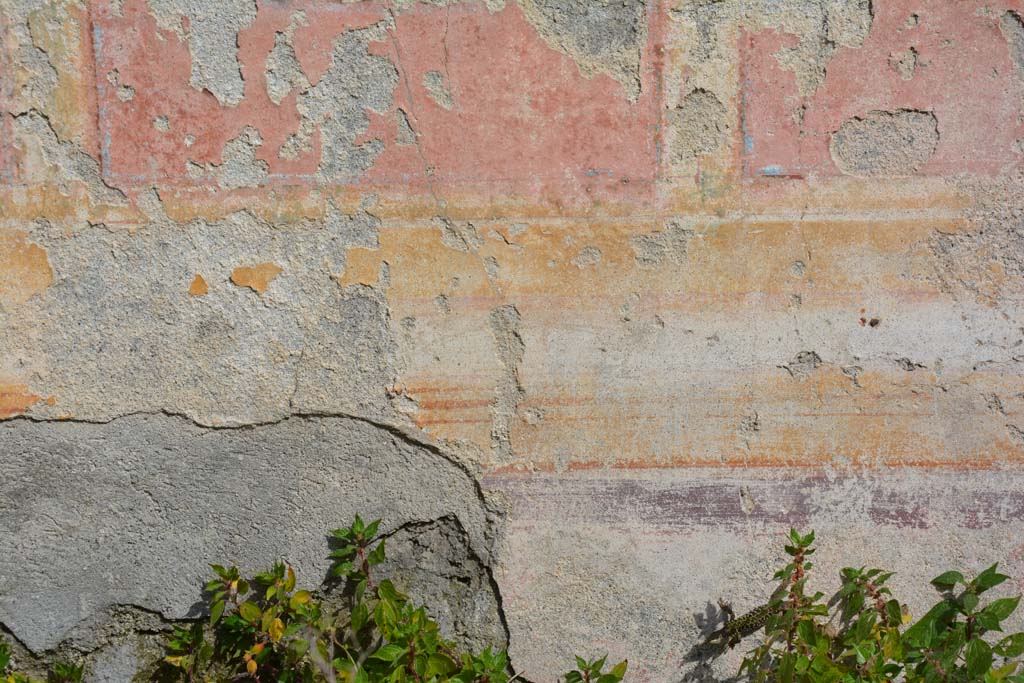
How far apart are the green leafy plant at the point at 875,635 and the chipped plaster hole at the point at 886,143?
990mm

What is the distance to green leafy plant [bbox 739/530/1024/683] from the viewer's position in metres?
2.08

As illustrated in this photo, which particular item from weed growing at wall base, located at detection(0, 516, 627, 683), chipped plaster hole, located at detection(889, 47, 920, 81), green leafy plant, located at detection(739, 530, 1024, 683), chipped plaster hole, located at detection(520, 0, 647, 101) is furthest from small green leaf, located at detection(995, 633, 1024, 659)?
chipped plaster hole, located at detection(520, 0, 647, 101)

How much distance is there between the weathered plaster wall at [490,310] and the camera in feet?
7.25

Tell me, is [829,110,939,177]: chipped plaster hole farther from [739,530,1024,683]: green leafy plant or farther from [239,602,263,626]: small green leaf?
[239,602,263,626]: small green leaf

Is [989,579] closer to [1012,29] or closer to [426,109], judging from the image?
[1012,29]

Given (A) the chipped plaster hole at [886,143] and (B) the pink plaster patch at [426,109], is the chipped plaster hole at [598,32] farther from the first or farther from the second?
(A) the chipped plaster hole at [886,143]

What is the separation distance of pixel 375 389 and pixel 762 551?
1.15 metres

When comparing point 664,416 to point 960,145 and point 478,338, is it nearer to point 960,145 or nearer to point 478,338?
point 478,338

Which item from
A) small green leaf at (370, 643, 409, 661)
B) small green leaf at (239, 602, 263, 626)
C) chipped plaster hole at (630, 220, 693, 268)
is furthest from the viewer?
chipped plaster hole at (630, 220, 693, 268)

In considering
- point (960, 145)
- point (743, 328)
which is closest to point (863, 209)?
point (960, 145)

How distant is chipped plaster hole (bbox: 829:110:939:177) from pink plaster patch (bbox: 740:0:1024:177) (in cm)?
2

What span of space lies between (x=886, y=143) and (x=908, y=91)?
14 cm

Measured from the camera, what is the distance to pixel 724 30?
2195 mm

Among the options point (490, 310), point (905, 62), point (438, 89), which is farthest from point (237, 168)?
point (905, 62)
